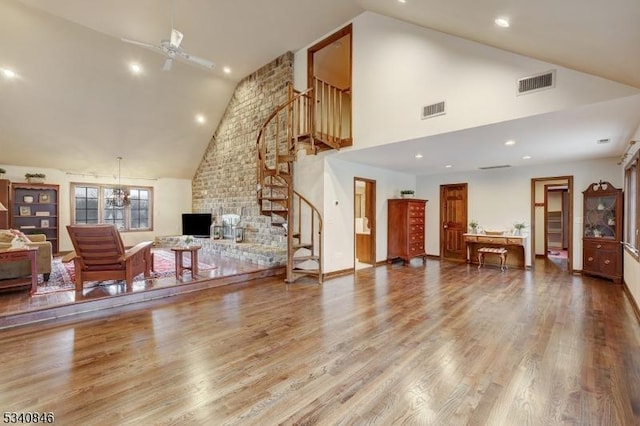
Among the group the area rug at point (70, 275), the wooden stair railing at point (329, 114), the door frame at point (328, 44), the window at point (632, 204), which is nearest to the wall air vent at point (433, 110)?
the wooden stair railing at point (329, 114)

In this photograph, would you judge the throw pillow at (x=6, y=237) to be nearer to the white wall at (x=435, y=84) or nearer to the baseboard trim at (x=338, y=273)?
the baseboard trim at (x=338, y=273)

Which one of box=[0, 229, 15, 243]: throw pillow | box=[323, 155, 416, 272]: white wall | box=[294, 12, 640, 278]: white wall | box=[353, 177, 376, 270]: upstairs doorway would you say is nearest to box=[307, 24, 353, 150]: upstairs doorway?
box=[294, 12, 640, 278]: white wall

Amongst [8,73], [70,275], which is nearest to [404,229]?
[70,275]

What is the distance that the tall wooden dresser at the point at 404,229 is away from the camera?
24.3 ft

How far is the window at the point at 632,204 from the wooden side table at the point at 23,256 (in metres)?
8.02

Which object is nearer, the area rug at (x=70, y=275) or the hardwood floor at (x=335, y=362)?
the hardwood floor at (x=335, y=362)

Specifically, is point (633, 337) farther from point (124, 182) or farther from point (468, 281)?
point (124, 182)

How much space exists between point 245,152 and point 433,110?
523cm

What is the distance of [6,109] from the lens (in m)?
6.49

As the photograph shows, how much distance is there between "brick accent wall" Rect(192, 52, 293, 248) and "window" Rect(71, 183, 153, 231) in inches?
76.5

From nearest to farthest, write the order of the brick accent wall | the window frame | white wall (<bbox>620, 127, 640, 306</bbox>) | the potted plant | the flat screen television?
white wall (<bbox>620, 127, 640, 306</bbox>)
the window frame
the brick accent wall
the potted plant
the flat screen television

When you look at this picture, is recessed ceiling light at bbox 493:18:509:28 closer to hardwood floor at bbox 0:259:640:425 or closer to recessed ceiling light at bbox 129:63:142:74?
hardwood floor at bbox 0:259:640:425

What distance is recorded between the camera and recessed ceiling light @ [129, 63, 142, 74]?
6.71 metres

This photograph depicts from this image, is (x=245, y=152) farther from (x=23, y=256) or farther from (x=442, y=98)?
(x=442, y=98)
